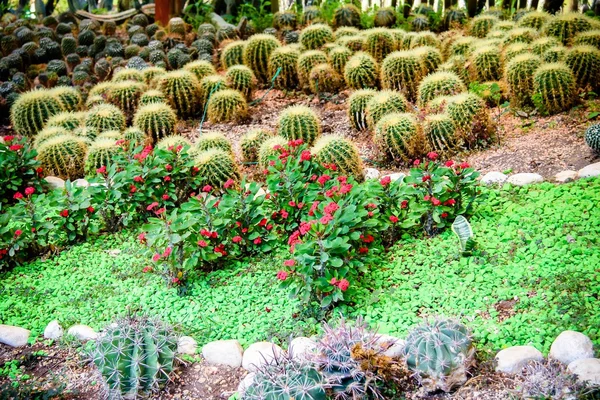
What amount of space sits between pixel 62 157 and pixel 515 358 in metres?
4.68

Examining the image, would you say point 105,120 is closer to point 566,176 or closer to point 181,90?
point 181,90

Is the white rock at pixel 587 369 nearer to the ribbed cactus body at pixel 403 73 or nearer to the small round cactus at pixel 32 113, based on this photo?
the ribbed cactus body at pixel 403 73

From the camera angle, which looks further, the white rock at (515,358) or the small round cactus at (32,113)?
the small round cactus at (32,113)

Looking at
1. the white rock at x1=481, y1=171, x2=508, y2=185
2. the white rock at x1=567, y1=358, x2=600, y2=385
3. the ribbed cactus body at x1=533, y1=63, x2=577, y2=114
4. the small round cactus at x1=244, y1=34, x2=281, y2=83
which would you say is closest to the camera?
the white rock at x1=567, y1=358, x2=600, y2=385

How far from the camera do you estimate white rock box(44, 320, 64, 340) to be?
163 inches

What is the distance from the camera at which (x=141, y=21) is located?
34.3 feet

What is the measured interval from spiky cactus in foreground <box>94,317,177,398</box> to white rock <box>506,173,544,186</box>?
10.1 feet

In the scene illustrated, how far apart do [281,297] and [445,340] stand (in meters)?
1.29

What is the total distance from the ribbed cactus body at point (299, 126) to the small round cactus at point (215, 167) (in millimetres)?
791

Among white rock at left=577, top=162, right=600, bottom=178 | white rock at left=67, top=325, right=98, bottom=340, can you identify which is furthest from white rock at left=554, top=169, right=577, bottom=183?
white rock at left=67, top=325, right=98, bottom=340

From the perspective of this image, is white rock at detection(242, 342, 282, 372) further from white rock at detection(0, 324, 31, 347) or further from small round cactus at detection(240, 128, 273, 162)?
small round cactus at detection(240, 128, 273, 162)

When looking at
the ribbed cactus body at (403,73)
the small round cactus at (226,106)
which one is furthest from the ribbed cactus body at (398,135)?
the small round cactus at (226,106)

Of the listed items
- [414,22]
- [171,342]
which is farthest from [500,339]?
[414,22]

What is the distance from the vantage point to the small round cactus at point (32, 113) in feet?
23.8
